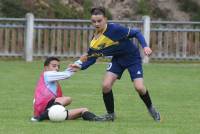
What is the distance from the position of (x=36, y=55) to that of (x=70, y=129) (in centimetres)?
1501

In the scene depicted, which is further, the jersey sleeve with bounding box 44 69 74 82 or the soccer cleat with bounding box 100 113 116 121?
the soccer cleat with bounding box 100 113 116 121

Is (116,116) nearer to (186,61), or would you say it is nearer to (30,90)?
(30,90)

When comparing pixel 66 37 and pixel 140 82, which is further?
pixel 66 37

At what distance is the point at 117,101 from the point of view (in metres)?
12.4

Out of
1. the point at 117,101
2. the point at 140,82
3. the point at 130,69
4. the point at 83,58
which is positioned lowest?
the point at 117,101

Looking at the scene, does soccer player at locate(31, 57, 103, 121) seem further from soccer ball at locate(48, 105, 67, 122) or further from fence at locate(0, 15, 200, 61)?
fence at locate(0, 15, 200, 61)

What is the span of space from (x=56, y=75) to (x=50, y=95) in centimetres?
30

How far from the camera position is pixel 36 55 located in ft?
77.0

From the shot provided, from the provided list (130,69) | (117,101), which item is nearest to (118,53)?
(130,69)

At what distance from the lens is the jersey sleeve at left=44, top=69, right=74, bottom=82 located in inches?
364

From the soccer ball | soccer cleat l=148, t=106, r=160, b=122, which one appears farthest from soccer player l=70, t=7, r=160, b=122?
the soccer ball

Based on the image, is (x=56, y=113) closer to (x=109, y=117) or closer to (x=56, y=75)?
(x=56, y=75)

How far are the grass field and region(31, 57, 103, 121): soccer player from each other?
13 centimetres

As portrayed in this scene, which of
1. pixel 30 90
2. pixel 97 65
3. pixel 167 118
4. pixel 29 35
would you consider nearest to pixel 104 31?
pixel 167 118
